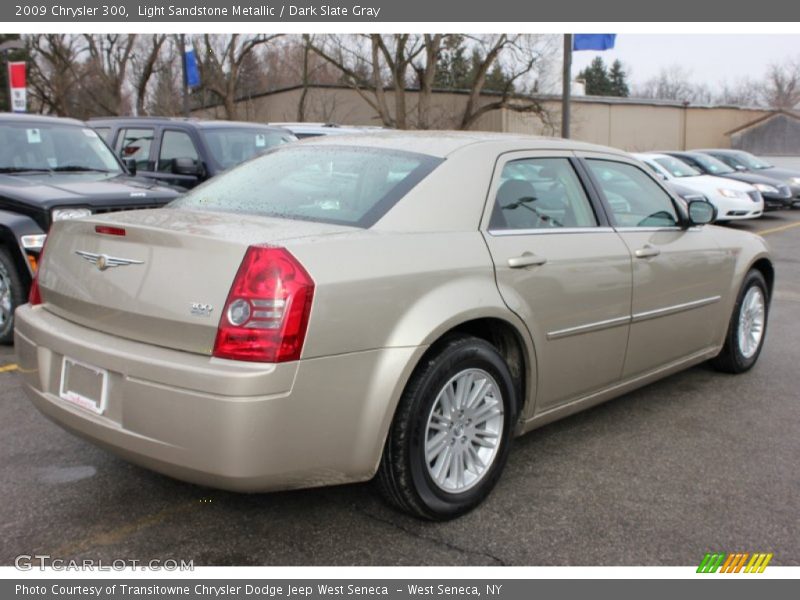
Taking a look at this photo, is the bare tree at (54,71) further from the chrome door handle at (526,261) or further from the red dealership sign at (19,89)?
the chrome door handle at (526,261)

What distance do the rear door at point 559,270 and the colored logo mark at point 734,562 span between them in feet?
3.34

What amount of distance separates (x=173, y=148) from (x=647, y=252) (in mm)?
6476

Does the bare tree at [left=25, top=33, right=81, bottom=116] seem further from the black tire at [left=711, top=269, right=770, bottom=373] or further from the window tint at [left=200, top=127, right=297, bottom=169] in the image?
the black tire at [left=711, top=269, right=770, bottom=373]

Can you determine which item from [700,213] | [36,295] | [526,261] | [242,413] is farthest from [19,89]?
[242,413]

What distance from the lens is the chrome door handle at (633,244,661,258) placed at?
414cm

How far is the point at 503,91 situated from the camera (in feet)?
100

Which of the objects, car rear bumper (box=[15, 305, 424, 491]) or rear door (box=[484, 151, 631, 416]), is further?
rear door (box=[484, 151, 631, 416])

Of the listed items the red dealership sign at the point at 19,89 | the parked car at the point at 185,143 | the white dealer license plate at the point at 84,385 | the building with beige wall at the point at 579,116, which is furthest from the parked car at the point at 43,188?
the building with beige wall at the point at 579,116

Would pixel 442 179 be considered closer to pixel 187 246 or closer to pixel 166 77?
pixel 187 246

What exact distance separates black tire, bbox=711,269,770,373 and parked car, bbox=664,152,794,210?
12056 millimetres

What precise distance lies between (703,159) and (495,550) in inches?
655

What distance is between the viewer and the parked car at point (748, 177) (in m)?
16.5

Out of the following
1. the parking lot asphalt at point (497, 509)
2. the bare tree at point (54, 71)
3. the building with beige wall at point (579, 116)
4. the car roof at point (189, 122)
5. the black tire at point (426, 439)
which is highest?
the bare tree at point (54, 71)

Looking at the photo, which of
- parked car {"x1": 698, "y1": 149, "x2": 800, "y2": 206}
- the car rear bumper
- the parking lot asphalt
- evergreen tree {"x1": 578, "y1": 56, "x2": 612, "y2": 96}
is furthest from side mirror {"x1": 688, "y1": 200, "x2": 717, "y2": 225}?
evergreen tree {"x1": 578, "y1": 56, "x2": 612, "y2": 96}
